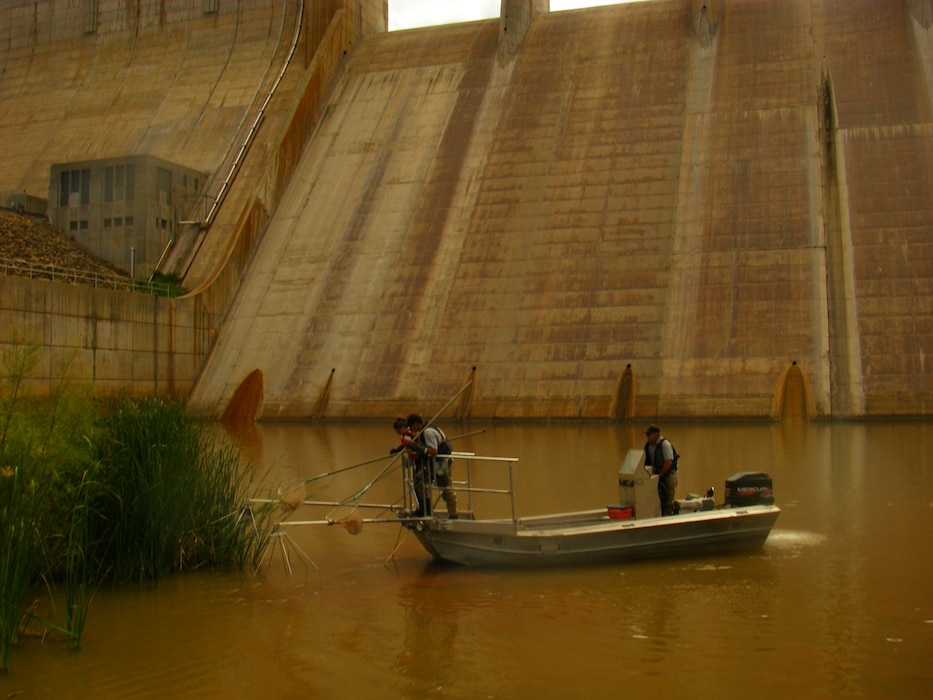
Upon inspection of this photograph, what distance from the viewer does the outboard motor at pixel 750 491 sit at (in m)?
9.94

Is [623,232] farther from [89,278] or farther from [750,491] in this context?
[750,491]

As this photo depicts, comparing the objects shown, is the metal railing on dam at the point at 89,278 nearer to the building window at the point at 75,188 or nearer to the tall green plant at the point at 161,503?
the building window at the point at 75,188

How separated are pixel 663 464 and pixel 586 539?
1.25 m

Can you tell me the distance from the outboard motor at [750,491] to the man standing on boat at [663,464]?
0.54 metres

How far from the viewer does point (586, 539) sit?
911cm

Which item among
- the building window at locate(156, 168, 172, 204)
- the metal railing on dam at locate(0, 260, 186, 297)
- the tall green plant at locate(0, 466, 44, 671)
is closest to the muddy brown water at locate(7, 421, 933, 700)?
the tall green plant at locate(0, 466, 44, 671)

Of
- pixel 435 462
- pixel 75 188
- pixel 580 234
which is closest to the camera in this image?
pixel 435 462

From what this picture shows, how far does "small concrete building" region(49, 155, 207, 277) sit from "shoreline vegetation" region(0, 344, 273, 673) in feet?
67.2

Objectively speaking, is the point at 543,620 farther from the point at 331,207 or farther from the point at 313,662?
the point at 331,207

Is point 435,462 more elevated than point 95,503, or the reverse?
point 435,462

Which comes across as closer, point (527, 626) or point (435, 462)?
point (527, 626)

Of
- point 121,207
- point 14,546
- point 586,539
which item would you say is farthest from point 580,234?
point 14,546

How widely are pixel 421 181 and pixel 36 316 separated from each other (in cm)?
1105

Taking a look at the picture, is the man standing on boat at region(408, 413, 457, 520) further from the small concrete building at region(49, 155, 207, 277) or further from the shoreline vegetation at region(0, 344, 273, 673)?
the small concrete building at region(49, 155, 207, 277)
